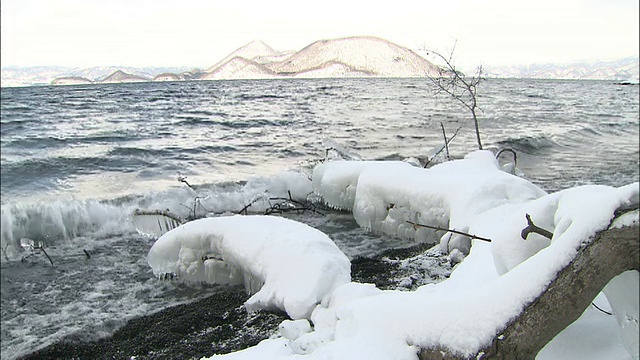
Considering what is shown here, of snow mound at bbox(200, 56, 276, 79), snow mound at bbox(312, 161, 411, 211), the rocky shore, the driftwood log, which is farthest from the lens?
snow mound at bbox(200, 56, 276, 79)

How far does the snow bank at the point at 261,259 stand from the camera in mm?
3842

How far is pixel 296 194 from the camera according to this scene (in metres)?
10.2

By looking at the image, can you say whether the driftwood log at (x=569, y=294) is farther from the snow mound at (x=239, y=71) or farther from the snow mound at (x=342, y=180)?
the snow mound at (x=239, y=71)

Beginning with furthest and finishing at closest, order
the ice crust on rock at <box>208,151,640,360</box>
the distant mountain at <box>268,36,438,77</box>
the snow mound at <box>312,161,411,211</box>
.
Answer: the distant mountain at <box>268,36,438,77</box>, the snow mound at <box>312,161,411,211</box>, the ice crust on rock at <box>208,151,640,360</box>

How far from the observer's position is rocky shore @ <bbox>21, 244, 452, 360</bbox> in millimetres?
4105

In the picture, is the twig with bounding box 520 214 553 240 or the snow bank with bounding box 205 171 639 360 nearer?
the snow bank with bounding box 205 171 639 360

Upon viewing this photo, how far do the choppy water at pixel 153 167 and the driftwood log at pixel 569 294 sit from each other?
4.31m

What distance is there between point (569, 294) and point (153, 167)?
13670 mm

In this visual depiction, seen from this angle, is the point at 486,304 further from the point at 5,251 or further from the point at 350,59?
the point at 350,59

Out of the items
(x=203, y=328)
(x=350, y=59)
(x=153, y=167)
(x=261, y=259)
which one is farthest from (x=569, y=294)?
(x=350, y=59)

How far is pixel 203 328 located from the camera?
4492mm

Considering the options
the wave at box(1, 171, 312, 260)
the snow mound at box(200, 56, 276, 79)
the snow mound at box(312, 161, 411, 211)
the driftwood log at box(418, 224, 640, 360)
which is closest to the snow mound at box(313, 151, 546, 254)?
the snow mound at box(312, 161, 411, 211)

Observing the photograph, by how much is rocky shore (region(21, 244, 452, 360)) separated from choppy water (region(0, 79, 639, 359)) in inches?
11.5

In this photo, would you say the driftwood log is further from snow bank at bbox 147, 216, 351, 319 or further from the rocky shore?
the rocky shore
